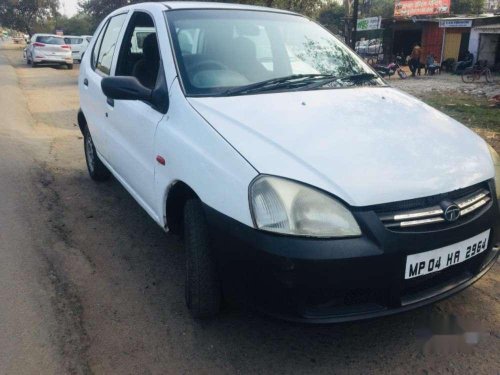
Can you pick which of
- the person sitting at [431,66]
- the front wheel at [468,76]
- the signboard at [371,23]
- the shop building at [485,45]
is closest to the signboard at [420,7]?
the signboard at [371,23]

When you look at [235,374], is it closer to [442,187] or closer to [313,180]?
[313,180]

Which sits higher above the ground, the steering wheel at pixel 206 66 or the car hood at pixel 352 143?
the steering wheel at pixel 206 66

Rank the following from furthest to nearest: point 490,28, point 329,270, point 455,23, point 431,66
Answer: point 455,23
point 490,28
point 431,66
point 329,270

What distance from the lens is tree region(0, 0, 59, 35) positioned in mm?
53719

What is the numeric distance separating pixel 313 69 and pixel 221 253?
163 cm

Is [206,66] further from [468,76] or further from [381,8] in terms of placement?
[381,8]

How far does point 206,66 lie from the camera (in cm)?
298

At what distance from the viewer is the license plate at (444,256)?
212 cm

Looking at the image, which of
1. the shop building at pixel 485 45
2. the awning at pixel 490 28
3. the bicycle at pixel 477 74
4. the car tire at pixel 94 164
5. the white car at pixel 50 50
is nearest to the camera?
the car tire at pixel 94 164

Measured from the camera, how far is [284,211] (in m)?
2.08

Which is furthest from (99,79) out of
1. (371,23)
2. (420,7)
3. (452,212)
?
(420,7)

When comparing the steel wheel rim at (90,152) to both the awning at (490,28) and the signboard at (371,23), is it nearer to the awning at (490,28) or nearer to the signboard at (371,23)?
the awning at (490,28)

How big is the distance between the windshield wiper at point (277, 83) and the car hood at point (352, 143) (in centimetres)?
10

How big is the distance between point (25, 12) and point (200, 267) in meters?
61.8
